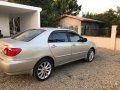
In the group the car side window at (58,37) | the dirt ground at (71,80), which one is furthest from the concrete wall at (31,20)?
the dirt ground at (71,80)

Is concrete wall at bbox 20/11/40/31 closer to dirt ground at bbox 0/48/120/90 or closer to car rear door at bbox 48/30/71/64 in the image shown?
car rear door at bbox 48/30/71/64

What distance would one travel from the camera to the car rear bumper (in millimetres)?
3803

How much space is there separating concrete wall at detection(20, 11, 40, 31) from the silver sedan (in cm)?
724

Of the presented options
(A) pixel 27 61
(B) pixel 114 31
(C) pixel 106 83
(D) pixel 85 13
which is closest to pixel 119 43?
(B) pixel 114 31

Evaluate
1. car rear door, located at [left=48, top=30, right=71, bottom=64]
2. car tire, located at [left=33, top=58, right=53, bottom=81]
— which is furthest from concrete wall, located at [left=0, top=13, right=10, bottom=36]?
car tire, located at [left=33, top=58, right=53, bottom=81]

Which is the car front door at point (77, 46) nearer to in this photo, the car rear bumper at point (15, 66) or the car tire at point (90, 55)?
the car tire at point (90, 55)

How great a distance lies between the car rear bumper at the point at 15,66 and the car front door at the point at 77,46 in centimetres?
211

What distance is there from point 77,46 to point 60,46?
1.09 meters

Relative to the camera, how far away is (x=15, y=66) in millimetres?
3824

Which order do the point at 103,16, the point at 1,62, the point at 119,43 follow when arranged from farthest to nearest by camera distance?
the point at 103,16
the point at 119,43
the point at 1,62

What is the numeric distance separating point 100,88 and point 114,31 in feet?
25.0

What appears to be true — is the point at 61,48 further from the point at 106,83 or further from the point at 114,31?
the point at 114,31

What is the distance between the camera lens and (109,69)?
5.83 metres

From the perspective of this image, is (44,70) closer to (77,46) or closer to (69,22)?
(77,46)
